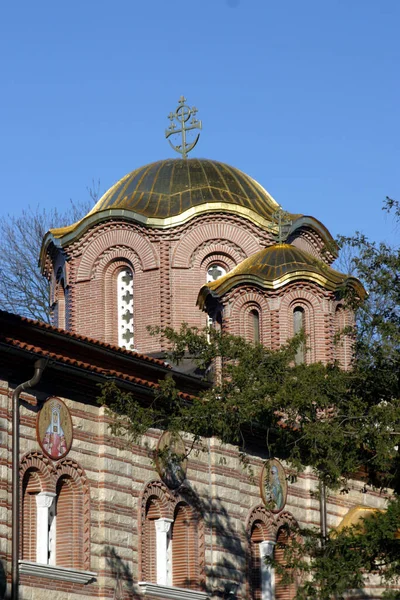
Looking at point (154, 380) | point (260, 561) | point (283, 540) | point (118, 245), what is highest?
point (118, 245)

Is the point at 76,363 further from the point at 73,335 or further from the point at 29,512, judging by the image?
the point at 29,512

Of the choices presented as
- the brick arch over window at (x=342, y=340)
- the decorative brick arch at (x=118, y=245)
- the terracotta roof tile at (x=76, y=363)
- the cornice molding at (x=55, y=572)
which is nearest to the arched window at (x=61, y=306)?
the decorative brick arch at (x=118, y=245)

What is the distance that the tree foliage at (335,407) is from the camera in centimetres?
1922

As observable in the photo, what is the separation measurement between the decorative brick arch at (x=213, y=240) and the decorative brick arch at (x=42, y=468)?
10.6 m

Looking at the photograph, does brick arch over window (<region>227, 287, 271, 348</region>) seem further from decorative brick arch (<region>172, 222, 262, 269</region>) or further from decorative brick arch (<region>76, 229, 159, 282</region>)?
decorative brick arch (<region>76, 229, 159, 282</region>)

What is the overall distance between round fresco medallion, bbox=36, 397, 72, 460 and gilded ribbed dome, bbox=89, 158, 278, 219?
10.3 meters

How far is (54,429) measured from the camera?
68.5ft

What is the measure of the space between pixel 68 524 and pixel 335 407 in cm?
434

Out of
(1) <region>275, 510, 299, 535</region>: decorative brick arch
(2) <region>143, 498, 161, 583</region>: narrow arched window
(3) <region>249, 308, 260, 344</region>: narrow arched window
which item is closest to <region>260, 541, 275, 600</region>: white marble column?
(1) <region>275, 510, 299, 535</region>: decorative brick arch

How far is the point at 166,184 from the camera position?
3169 centimetres

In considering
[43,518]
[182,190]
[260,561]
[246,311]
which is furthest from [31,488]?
[182,190]

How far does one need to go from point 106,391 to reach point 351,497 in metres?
9.07

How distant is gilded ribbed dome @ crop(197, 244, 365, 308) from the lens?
28.7 meters

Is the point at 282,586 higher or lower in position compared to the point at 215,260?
lower
